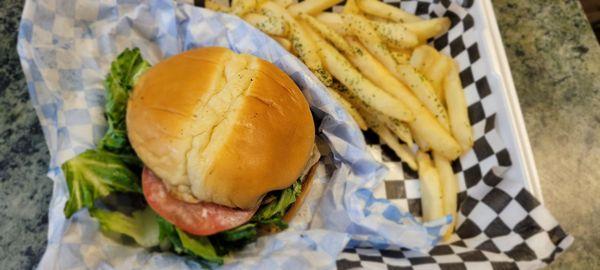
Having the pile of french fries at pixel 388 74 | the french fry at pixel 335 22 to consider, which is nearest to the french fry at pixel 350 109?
the pile of french fries at pixel 388 74

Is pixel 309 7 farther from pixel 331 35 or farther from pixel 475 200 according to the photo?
pixel 475 200

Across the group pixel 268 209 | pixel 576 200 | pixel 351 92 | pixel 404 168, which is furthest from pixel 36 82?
pixel 576 200

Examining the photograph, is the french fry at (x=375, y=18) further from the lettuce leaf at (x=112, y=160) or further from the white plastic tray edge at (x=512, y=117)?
the lettuce leaf at (x=112, y=160)

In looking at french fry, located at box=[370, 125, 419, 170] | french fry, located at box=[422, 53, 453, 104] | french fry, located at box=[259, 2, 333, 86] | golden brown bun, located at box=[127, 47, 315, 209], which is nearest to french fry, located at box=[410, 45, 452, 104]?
french fry, located at box=[422, 53, 453, 104]

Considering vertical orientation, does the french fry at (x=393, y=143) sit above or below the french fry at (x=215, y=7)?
below

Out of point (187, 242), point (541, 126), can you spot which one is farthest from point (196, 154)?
point (541, 126)

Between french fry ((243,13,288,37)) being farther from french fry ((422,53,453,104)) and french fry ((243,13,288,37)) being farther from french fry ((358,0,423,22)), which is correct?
french fry ((422,53,453,104))
